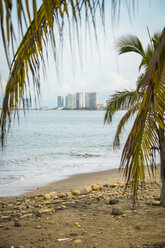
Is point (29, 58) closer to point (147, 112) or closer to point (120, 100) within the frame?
point (147, 112)

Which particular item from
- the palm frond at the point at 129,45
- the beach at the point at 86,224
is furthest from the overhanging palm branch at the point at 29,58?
the palm frond at the point at 129,45

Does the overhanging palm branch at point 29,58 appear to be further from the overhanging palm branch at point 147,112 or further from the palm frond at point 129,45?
the palm frond at point 129,45

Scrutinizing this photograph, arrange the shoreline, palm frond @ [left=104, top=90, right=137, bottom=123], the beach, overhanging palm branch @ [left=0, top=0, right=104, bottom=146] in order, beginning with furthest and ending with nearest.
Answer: the shoreline < palm frond @ [left=104, top=90, right=137, bottom=123] < the beach < overhanging palm branch @ [left=0, top=0, right=104, bottom=146]

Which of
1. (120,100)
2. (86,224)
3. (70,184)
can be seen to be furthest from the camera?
(70,184)

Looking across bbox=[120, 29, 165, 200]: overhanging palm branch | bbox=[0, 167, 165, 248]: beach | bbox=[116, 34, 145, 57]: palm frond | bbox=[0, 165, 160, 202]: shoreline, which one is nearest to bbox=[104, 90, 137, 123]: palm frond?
bbox=[116, 34, 145, 57]: palm frond

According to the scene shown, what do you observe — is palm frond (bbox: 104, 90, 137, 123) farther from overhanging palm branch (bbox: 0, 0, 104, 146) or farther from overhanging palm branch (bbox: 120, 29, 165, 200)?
overhanging palm branch (bbox: 0, 0, 104, 146)

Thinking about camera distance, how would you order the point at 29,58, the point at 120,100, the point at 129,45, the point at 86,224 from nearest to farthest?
the point at 29,58
the point at 86,224
the point at 129,45
the point at 120,100

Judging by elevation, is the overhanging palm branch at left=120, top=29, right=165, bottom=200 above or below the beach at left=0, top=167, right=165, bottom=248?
above

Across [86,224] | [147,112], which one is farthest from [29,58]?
[86,224]

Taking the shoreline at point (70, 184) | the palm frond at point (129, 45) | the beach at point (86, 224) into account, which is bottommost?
the shoreline at point (70, 184)

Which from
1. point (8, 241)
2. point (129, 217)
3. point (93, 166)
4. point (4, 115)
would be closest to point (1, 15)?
point (4, 115)

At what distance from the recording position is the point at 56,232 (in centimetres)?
454

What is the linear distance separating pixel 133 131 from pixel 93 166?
13.4 metres

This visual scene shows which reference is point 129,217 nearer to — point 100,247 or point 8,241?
point 100,247
